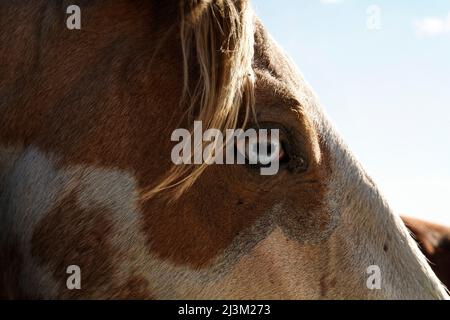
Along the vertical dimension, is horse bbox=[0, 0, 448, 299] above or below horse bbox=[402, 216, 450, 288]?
above

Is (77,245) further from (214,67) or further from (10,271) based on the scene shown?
(214,67)

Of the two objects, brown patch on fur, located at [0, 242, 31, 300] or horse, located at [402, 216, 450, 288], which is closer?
brown patch on fur, located at [0, 242, 31, 300]

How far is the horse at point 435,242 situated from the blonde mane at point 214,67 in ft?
17.7

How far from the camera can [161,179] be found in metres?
2.01

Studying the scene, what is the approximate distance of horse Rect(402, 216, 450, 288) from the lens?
705cm

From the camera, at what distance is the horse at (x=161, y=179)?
6.61 ft

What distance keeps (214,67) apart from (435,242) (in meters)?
5.97

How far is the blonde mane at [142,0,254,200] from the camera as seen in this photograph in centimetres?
200

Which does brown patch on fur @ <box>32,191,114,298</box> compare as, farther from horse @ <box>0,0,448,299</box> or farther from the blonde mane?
the blonde mane

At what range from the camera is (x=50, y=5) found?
2162 millimetres

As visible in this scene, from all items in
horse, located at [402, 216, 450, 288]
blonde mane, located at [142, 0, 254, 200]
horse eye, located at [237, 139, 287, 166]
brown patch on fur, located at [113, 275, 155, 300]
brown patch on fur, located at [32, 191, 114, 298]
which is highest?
blonde mane, located at [142, 0, 254, 200]

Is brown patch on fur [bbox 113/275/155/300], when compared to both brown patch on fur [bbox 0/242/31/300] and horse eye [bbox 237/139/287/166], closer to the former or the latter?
brown patch on fur [bbox 0/242/31/300]

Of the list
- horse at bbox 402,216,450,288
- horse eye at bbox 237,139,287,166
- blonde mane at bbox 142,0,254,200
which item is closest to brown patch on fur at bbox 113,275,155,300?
blonde mane at bbox 142,0,254,200

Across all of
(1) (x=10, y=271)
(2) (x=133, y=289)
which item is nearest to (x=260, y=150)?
(2) (x=133, y=289)
